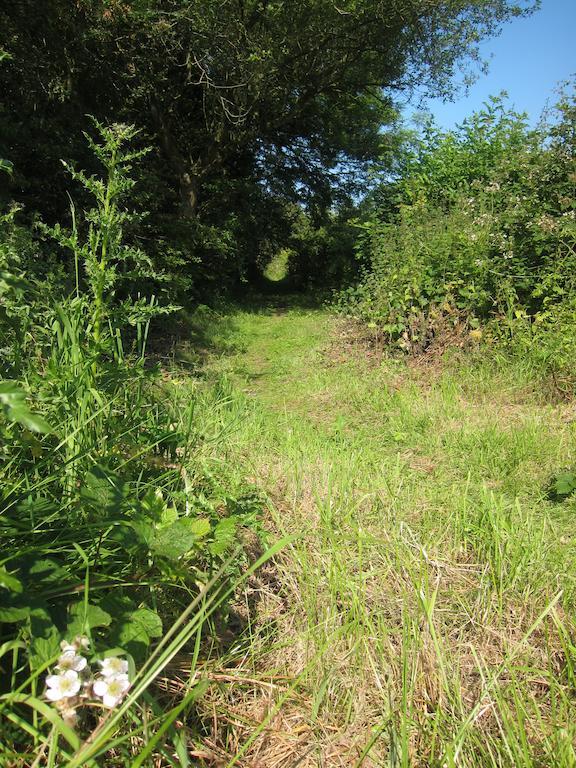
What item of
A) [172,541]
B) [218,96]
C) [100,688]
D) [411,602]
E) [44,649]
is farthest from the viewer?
[218,96]

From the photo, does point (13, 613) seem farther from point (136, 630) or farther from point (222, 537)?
point (222, 537)

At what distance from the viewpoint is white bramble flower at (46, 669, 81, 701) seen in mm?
915

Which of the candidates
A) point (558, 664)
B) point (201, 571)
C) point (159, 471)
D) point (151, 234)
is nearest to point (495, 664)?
Result: point (558, 664)

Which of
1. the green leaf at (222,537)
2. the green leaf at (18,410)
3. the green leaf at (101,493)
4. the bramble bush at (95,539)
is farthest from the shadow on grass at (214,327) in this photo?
the green leaf at (18,410)

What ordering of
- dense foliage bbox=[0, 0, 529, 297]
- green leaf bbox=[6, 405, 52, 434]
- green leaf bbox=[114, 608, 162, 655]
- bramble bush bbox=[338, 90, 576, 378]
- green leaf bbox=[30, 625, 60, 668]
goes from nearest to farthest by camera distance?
green leaf bbox=[6, 405, 52, 434]
green leaf bbox=[30, 625, 60, 668]
green leaf bbox=[114, 608, 162, 655]
bramble bush bbox=[338, 90, 576, 378]
dense foliage bbox=[0, 0, 529, 297]

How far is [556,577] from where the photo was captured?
186 cm

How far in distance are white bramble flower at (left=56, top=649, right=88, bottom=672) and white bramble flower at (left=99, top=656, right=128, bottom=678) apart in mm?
34

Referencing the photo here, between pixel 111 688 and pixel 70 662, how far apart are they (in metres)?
0.09

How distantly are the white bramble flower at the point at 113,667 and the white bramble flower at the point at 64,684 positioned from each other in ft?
0.15

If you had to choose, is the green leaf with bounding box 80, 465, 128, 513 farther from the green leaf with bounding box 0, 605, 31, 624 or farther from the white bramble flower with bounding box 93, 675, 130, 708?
the white bramble flower with bounding box 93, 675, 130, 708

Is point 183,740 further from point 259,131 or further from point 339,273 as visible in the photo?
point 339,273

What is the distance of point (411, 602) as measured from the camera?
5.75 feet

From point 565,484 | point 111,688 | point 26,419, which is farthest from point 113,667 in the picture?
point 565,484

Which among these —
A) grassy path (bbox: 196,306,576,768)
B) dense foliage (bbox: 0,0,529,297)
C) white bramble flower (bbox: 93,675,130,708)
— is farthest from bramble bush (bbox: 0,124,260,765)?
dense foliage (bbox: 0,0,529,297)
